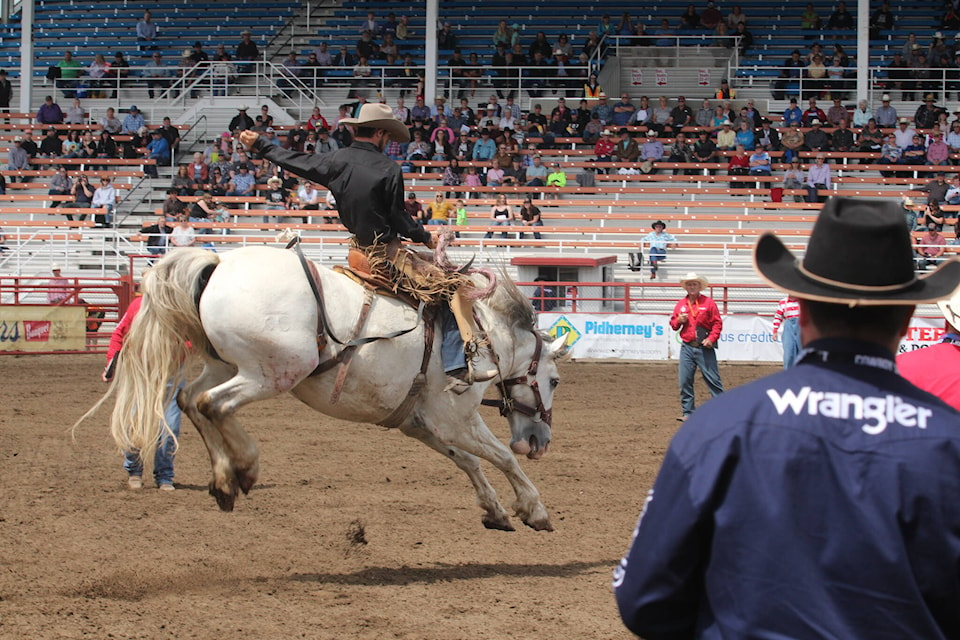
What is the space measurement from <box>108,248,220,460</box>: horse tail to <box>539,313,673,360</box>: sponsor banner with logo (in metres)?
13.6

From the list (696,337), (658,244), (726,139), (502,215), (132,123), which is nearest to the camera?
(696,337)

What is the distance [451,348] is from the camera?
6.61 meters

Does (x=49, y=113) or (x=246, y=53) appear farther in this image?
(x=246, y=53)

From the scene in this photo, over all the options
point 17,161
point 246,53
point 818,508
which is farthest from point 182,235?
point 818,508

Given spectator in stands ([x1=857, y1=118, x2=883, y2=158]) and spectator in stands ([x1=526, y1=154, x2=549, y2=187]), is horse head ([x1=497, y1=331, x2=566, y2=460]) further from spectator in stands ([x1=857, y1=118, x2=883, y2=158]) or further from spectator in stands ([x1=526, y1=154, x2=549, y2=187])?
spectator in stands ([x1=857, y1=118, x2=883, y2=158])

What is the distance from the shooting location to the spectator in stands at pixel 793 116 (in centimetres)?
2752

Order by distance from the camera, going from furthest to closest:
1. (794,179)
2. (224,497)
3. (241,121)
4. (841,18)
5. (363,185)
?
(841,18), (241,121), (794,179), (363,185), (224,497)

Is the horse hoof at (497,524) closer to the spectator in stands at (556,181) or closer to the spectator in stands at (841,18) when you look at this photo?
the spectator in stands at (556,181)

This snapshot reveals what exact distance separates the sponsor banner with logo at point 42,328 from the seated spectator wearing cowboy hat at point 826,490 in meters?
18.1

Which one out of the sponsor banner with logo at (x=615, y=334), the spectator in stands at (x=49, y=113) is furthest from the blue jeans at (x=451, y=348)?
the spectator in stands at (x=49, y=113)

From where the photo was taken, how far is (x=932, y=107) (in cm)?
2719

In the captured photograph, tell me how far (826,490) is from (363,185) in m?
4.64

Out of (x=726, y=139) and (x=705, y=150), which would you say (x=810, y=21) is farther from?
(x=705, y=150)

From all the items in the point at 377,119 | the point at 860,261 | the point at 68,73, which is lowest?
the point at 860,261
